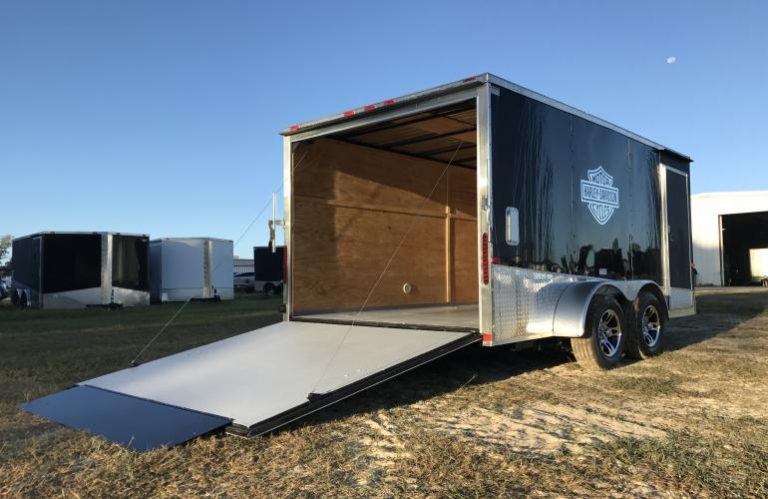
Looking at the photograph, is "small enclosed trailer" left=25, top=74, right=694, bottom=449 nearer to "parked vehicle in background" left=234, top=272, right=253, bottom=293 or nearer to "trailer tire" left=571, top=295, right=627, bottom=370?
"trailer tire" left=571, top=295, right=627, bottom=370

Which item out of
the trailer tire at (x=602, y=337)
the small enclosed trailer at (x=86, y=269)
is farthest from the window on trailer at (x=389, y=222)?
the small enclosed trailer at (x=86, y=269)

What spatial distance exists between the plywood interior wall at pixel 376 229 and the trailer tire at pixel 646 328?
3.01 metres

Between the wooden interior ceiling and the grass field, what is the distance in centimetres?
275

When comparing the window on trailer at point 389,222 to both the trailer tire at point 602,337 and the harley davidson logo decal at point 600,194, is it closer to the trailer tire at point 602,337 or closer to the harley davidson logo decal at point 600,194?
the trailer tire at point 602,337

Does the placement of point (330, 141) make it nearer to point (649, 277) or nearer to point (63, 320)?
point (649, 277)

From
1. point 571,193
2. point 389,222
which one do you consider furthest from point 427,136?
point 571,193

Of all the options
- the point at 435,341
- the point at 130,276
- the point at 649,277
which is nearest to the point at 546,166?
the point at 435,341

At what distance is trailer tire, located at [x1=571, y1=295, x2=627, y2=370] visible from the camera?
18.5 feet

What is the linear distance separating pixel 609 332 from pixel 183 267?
17.1m

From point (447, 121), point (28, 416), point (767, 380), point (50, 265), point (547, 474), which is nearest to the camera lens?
point (547, 474)

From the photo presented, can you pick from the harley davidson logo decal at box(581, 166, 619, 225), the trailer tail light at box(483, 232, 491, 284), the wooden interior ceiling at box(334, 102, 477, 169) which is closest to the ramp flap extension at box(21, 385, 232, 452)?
the trailer tail light at box(483, 232, 491, 284)

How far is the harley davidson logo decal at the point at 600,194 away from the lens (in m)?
6.22

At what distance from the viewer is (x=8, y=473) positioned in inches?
124

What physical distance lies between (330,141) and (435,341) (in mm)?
3318
